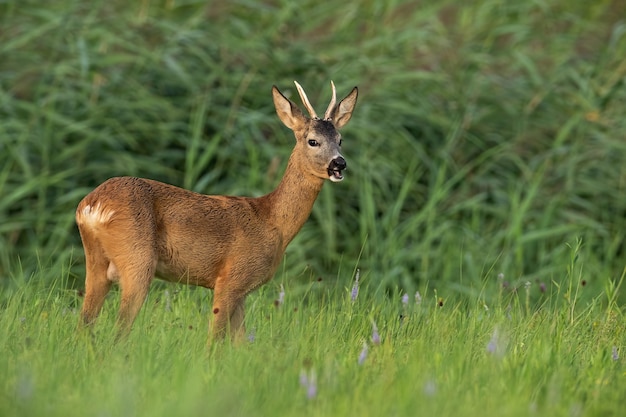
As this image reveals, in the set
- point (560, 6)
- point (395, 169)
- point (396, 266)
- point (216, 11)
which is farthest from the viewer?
point (560, 6)

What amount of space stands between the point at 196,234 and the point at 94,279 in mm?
463

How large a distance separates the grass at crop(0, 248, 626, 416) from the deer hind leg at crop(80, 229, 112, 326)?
8 cm

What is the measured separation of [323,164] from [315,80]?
10.2ft

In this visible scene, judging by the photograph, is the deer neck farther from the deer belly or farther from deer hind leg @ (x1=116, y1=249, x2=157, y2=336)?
deer hind leg @ (x1=116, y1=249, x2=157, y2=336)

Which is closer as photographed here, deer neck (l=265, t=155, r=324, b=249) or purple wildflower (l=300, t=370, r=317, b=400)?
purple wildflower (l=300, t=370, r=317, b=400)

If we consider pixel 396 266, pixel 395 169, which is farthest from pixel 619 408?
pixel 395 169

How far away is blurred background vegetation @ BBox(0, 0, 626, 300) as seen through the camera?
7.60 metres

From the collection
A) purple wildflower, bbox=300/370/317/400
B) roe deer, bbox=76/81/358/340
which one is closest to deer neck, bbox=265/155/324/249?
roe deer, bbox=76/81/358/340

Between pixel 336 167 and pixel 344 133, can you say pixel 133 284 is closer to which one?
pixel 336 167

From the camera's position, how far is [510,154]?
26.9 feet

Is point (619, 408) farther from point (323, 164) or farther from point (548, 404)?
point (323, 164)

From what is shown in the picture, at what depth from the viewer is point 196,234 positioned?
16.8ft

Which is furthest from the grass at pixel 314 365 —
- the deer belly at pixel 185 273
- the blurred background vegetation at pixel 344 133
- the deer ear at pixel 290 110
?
the blurred background vegetation at pixel 344 133

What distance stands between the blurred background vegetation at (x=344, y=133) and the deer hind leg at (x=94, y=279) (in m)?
1.97
